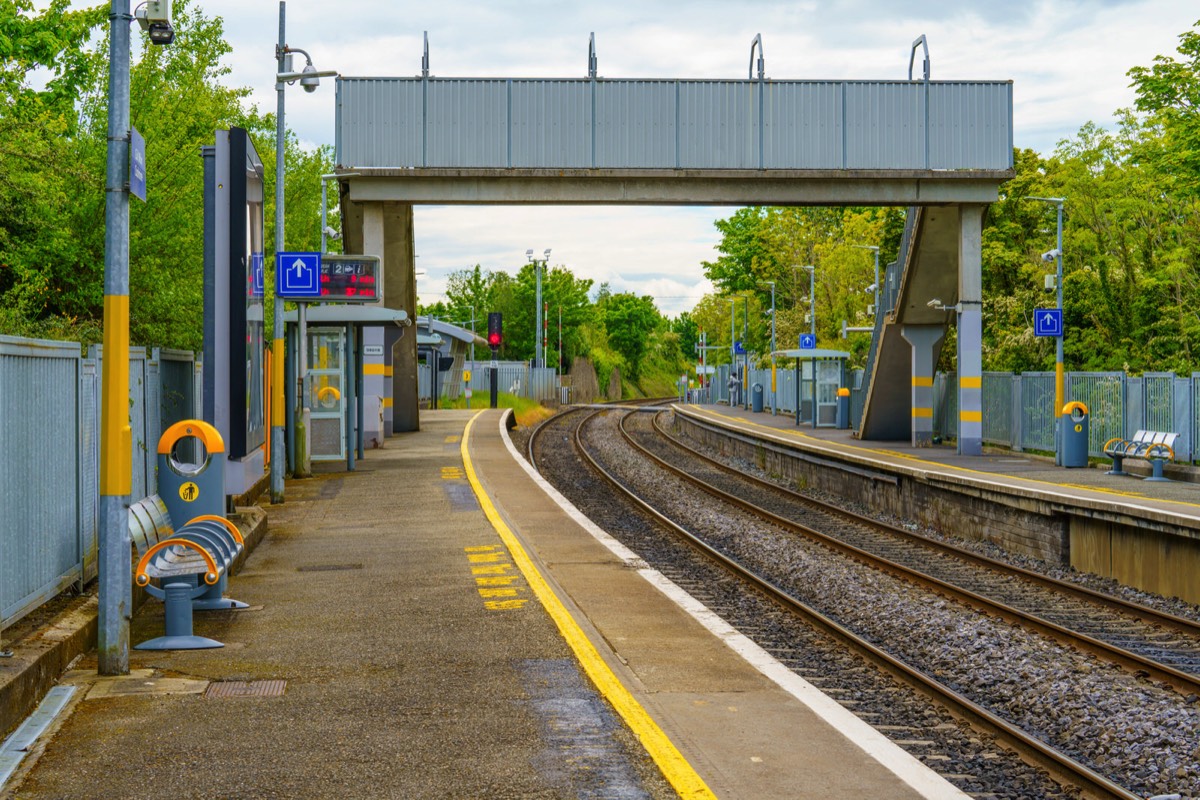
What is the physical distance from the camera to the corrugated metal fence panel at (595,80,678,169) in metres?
28.2

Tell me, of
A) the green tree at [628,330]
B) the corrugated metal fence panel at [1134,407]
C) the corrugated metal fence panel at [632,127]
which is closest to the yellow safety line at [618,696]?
the corrugated metal fence panel at [632,127]

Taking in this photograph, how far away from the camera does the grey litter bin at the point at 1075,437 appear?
85.3ft

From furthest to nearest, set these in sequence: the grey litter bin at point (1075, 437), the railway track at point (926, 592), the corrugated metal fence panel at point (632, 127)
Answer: the corrugated metal fence panel at point (632, 127) < the grey litter bin at point (1075, 437) < the railway track at point (926, 592)

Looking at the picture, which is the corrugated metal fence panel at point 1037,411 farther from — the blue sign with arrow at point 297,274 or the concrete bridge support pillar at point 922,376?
the blue sign with arrow at point 297,274

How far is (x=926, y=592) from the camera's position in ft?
49.1

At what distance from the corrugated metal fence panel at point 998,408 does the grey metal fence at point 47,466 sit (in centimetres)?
2358

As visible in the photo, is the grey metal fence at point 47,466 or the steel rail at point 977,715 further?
the grey metal fence at point 47,466

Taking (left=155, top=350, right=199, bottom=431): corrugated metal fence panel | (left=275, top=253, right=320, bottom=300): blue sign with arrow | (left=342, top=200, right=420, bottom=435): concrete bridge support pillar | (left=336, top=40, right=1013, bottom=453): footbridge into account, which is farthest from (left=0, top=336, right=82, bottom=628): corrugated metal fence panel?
(left=336, top=40, right=1013, bottom=453): footbridge

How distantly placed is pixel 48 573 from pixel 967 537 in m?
15.1

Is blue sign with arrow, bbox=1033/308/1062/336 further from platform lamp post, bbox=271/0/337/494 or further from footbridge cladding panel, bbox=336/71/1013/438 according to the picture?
platform lamp post, bbox=271/0/337/494

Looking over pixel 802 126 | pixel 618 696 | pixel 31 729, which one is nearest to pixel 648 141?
pixel 802 126

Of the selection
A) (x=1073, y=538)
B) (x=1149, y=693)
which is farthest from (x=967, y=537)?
(x=1149, y=693)

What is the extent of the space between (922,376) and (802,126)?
7796 mm

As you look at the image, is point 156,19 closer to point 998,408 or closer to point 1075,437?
point 1075,437
